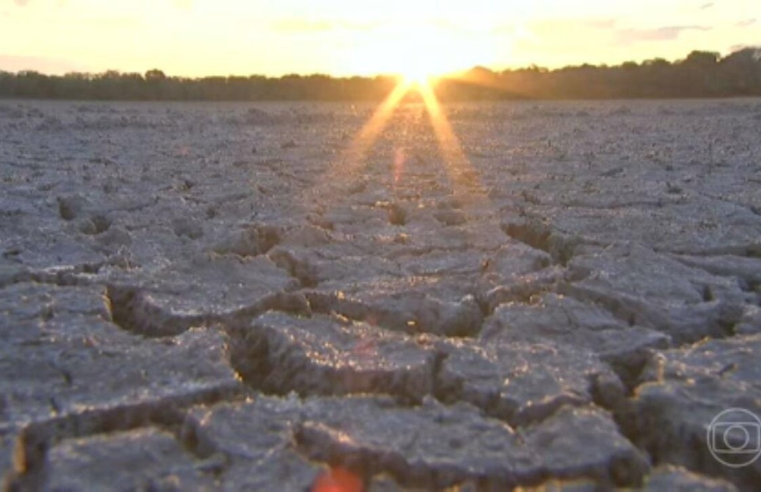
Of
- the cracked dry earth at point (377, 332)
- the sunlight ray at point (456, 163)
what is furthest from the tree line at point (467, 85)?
the cracked dry earth at point (377, 332)

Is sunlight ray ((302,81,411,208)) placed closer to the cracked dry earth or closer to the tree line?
the cracked dry earth

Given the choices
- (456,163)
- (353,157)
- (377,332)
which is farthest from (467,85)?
(377,332)

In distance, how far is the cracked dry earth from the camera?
1401 millimetres

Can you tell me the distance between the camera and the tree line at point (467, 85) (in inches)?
537

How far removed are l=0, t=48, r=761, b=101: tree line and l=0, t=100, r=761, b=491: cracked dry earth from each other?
9.78 m

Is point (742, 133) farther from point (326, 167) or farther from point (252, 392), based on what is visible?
point (252, 392)

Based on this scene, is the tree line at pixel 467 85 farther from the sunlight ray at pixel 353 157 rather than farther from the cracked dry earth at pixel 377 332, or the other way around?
the cracked dry earth at pixel 377 332

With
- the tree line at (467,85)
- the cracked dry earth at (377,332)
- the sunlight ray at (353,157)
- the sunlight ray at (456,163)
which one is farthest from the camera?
the tree line at (467,85)

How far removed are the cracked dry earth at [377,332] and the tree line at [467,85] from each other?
978cm

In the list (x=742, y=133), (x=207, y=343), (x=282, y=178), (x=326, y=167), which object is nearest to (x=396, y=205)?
(x=282, y=178)

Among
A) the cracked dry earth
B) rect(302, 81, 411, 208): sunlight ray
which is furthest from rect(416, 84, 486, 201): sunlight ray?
rect(302, 81, 411, 208): sunlight ray

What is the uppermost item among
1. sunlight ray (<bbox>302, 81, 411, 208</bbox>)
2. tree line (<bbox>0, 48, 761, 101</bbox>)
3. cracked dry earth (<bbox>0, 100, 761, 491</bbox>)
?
cracked dry earth (<bbox>0, 100, 761, 491</bbox>)

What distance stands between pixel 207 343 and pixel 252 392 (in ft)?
0.78

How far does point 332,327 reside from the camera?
2.02 meters
